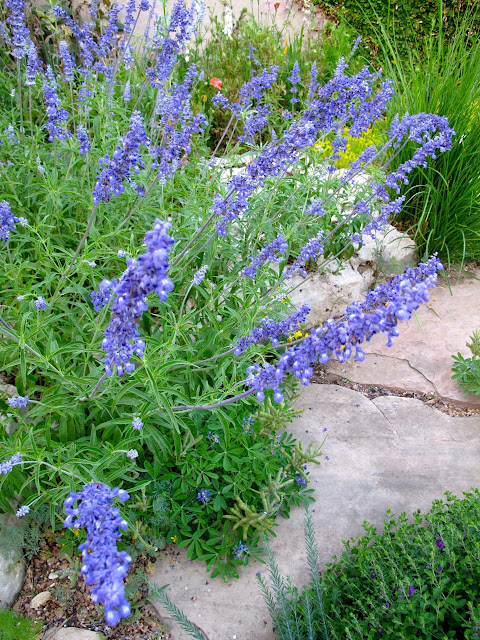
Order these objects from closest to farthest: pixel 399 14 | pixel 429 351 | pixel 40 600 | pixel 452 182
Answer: pixel 40 600 < pixel 429 351 < pixel 452 182 < pixel 399 14

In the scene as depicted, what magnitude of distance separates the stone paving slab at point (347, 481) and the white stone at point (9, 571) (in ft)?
2.62

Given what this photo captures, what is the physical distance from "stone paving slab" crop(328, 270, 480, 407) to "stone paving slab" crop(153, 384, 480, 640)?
0.27m

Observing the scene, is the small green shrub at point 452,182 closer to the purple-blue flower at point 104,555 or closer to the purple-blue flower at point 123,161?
the purple-blue flower at point 123,161

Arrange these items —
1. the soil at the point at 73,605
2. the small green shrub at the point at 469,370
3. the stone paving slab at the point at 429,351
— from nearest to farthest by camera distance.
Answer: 1. the soil at the point at 73,605
2. the small green shrub at the point at 469,370
3. the stone paving slab at the point at 429,351

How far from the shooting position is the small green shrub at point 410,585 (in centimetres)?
259

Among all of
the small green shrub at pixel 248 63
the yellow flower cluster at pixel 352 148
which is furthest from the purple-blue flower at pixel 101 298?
the small green shrub at pixel 248 63

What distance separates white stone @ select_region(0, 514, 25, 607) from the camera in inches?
120

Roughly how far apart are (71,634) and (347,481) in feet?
6.67

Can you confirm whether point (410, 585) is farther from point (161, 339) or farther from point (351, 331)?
point (161, 339)

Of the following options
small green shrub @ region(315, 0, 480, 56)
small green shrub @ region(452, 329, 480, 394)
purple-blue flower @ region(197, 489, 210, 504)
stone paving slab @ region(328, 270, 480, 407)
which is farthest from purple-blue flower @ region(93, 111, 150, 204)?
small green shrub @ region(315, 0, 480, 56)

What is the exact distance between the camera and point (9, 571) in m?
3.08

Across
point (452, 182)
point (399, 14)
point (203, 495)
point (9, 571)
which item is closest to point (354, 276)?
point (452, 182)

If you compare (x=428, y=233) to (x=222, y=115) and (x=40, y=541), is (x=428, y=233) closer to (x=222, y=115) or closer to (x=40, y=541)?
(x=222, y=115)

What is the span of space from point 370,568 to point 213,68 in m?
7.26
